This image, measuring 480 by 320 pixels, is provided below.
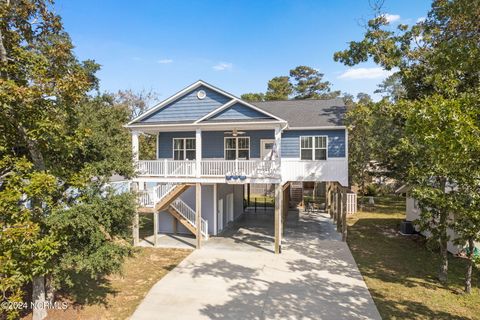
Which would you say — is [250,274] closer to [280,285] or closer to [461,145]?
[280,285]

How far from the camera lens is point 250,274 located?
39.5 feet

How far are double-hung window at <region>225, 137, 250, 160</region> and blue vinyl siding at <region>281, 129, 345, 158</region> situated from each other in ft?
7.42

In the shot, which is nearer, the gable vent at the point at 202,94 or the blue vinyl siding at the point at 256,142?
the blue vinyl siding at the point at 256,142

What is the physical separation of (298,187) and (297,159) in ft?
48.2

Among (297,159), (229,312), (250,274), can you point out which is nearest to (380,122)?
(297,159)

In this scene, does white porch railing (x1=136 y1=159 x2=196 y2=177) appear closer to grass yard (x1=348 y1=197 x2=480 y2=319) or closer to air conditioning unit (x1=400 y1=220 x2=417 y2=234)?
grass yard (x1=348 y1=197 x2=480 y2=319)

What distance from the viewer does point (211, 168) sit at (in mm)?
15555

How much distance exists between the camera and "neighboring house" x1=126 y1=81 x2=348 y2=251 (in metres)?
15.2

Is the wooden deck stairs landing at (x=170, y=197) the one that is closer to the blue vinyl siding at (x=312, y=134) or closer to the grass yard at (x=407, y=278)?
the blue vinyl siding at (x=312, y=134)

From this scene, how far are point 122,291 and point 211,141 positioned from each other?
10.1 metres

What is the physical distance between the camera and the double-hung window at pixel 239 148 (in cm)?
1820

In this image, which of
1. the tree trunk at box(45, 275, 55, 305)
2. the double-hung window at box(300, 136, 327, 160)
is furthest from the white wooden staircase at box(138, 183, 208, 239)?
the tree trunk at box(45, 275, 55, 305)

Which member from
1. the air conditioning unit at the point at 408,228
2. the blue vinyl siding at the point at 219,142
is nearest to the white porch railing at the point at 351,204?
the air conditioning unit at the point at 408,228

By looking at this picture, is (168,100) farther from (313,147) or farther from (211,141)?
(313,147)
